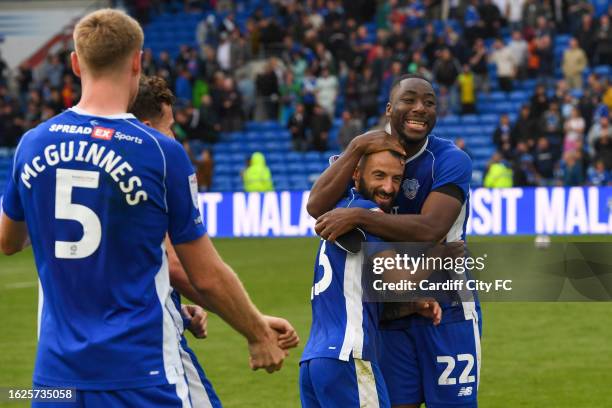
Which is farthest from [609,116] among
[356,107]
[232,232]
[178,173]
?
[178,173]

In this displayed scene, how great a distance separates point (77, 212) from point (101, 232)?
10cm

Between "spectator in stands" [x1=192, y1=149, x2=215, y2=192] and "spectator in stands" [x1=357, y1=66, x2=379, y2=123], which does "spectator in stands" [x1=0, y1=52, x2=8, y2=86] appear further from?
"spectator in stands" [x1=357, y1=66, x2=379, y2=123]

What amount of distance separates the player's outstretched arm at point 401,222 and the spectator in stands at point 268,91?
25946 millimetres

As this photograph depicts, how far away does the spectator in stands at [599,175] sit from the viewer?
25297 mm

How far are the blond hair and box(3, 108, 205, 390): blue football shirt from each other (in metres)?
0.19

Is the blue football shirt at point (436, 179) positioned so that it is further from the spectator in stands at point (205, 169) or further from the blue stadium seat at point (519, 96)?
the blue stadium seat at point (519, 96)

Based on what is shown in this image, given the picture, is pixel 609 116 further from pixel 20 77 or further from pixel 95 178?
pixel 95 178

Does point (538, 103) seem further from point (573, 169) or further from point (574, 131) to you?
point (573, 169)

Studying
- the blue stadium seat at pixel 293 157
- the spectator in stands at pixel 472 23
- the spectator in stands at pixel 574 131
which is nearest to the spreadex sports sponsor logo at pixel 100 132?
the spectator in stands at pixel 574 131

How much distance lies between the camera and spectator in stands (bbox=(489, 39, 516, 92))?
29.4 m

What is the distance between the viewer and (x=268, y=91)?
1252 inches

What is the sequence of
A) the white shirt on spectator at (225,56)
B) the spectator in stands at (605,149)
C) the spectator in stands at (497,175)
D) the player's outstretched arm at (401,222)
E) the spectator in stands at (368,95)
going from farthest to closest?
the white shirt on spectator at (225,56) < the spectator in stands at (368,95) < the spectator in stands at (605,149) < the spectator in stands at (497,175) < the player's outstretched arm at (401,222)

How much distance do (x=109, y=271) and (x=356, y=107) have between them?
26075mm

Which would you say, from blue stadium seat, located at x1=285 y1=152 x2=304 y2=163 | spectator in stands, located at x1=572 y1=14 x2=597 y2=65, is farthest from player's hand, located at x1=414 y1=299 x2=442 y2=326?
blue stadium seat, located at x1=285 y1=152 x2=304 y2=163
